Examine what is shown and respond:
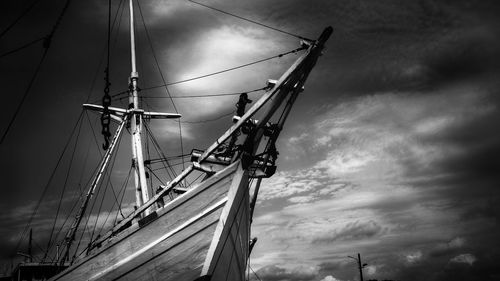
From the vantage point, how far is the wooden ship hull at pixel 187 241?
7.16m

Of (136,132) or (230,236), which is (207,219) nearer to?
(230,236)

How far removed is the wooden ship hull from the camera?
7.16m

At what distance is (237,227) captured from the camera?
831 centimetres

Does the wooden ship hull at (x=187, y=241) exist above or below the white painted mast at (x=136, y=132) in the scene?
below

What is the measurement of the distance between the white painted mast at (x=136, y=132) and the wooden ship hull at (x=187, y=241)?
755 cm

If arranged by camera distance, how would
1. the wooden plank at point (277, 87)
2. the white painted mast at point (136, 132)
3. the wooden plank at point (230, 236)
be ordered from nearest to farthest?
1. the wooden plank at point (230, 236)
2. the wooden plank at point (277, 87)
3. the white painted mast at point (136, 132)

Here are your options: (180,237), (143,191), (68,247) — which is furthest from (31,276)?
(180,237)

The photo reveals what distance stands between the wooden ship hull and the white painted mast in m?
7.55

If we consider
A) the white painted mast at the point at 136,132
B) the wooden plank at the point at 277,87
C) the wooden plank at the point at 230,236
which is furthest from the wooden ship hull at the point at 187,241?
the white painted mast at the point at 136,132

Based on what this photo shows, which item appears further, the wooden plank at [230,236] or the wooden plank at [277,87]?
the wooden plank at [277,87]

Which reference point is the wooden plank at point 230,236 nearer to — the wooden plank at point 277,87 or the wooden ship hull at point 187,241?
the wooden ship hull at point 187,241

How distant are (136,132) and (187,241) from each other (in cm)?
1169

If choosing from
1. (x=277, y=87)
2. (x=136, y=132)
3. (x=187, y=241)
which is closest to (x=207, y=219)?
(x=187, y=241)

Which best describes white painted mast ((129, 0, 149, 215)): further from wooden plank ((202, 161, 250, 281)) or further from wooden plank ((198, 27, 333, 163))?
wooden plank ((198, 27, 333, 163))
